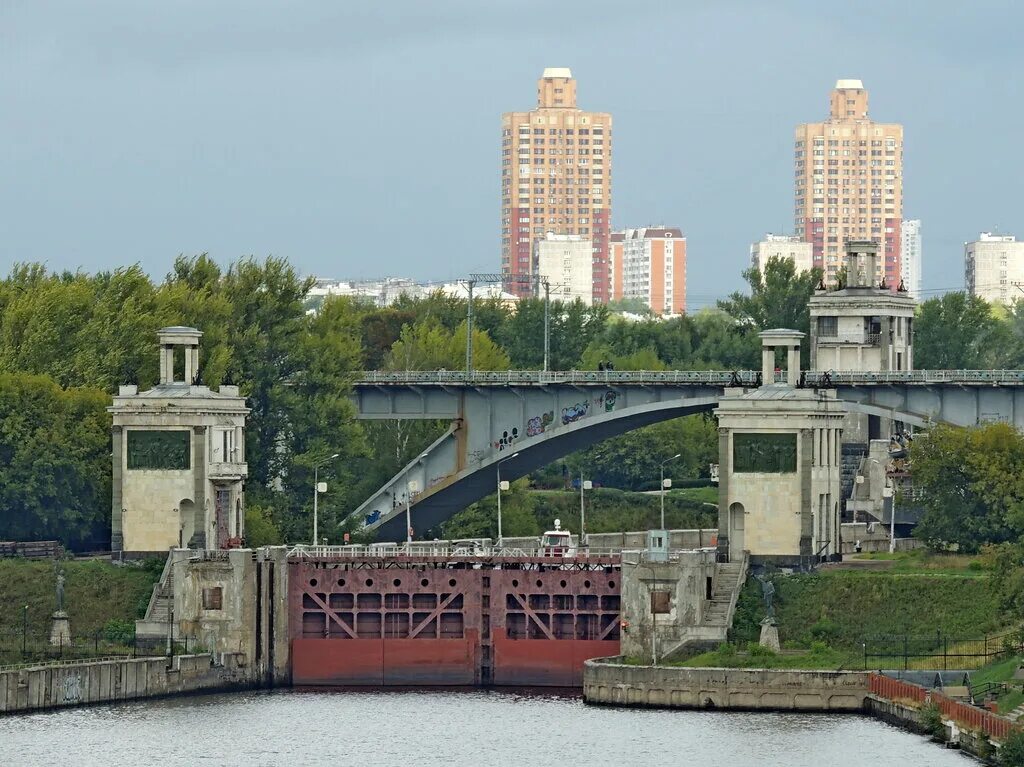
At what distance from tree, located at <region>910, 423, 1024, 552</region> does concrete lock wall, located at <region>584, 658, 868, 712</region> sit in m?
20.9

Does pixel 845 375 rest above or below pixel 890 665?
above

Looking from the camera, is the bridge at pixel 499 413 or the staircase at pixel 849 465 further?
the staircase at pixel 849 465

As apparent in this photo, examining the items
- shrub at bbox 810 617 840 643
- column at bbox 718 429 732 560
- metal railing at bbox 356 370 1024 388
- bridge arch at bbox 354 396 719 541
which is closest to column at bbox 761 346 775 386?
metal railing at bbox 356 370 1024 388

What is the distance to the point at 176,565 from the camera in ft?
458

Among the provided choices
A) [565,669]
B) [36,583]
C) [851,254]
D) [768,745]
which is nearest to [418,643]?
[565,669]

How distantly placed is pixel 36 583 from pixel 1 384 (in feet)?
45.2

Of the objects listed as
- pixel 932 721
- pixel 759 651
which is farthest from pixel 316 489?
pixel 932 721

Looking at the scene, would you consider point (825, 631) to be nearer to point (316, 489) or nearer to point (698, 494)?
point (316, 489)

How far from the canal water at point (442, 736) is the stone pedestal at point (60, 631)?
7045mm

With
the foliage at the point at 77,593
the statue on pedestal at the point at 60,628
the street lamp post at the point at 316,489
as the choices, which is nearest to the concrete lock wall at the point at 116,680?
the statue on pedestal at the point at 60,628

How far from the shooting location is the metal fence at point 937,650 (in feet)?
409

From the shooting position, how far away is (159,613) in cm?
13875

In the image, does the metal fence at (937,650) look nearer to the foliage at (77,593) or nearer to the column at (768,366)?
the column at (768,366)

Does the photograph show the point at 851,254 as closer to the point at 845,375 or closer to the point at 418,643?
the point at 845,375
